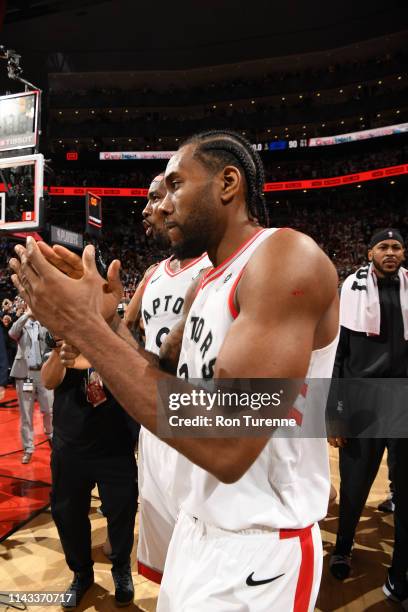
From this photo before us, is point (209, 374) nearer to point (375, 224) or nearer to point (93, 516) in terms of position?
point (93, 516)

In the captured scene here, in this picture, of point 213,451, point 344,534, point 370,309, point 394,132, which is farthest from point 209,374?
point 394,132

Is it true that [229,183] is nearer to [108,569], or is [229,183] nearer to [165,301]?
[165,301]

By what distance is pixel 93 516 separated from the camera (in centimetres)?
385

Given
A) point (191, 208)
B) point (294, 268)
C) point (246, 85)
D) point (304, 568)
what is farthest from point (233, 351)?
point (246, 85)

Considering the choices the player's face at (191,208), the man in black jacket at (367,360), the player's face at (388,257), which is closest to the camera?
the player's face at (191,208)

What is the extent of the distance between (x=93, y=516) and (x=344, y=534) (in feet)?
6.71

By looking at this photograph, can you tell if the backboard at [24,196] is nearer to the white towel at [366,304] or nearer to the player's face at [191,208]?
the white towel at [366,304]

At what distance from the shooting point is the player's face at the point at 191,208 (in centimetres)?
126

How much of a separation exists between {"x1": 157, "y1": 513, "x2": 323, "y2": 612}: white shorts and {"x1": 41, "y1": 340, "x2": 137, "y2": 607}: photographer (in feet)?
5.26

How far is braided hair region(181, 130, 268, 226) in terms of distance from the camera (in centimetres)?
132

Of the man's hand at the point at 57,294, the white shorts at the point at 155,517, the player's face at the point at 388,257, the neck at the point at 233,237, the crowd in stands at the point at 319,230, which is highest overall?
the crowd in stands at the point at 319,230

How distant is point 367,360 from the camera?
118 inches

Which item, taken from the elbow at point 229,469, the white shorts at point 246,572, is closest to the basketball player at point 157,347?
A: the white shorts at point 246,572

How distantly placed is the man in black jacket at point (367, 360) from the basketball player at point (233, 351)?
5.88 ft
